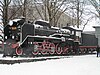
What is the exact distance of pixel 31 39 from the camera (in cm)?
1967

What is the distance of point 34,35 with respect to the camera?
2030cm

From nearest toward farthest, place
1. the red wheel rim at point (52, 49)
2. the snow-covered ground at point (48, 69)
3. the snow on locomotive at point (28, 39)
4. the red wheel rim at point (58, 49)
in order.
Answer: the snow-covered ground at point (48, 69) → the snow on locomotive at point (28, 39) → the red wheel rim at point (52, 49) → the red wheel rim at point (58, 49)

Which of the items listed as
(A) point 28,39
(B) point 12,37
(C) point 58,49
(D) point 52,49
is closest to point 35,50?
(A) point 28,39

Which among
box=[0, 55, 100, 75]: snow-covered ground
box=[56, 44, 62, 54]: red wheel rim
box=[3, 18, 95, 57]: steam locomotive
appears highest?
box=[3, 18, 95, 57]: steam locomotive

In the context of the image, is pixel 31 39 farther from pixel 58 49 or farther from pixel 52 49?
pixel 58 49

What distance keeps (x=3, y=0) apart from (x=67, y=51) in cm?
1302

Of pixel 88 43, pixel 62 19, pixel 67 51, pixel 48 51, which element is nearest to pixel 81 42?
pixel 88 43

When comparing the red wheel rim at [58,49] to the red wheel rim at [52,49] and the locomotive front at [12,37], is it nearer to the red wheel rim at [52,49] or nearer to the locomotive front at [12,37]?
the red wheel rim at [52,49]

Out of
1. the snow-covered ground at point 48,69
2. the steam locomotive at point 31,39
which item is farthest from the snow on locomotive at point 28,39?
the snow-covered ground at point 48,69

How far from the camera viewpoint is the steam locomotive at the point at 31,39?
1938 cm

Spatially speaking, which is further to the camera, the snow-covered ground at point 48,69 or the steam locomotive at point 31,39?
the steam locomotive at point 31,39

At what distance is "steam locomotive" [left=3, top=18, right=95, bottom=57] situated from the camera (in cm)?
1938

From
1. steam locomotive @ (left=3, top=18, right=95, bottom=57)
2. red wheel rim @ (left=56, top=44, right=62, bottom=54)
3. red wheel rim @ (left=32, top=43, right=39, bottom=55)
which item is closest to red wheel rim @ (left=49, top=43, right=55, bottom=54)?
steam locomotive @ (left=3, top=18, right=95, bottom=57)

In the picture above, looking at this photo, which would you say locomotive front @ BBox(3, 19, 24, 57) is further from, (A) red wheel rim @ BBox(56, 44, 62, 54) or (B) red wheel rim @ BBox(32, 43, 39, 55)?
(A) red wheel rim @ BBox(56, 44, 62, 54)
